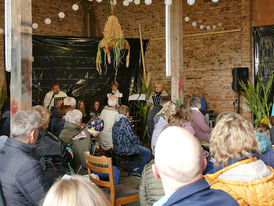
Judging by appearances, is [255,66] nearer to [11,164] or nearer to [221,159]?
[221,159]

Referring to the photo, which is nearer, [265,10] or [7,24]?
[7,24]

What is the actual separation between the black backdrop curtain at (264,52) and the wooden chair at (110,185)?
6973mm

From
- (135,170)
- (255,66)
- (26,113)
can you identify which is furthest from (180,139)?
(255,66)

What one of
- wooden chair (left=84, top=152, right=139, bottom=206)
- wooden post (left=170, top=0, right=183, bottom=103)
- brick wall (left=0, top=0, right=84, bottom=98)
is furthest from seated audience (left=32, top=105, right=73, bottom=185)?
brick wall (left=0, top=0, right=84, bottom=98)

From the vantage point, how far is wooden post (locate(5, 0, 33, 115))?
301cm

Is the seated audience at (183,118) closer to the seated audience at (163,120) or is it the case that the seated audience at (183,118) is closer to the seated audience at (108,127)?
the seated audience at (163,120)

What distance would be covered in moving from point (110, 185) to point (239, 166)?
1.28 meters

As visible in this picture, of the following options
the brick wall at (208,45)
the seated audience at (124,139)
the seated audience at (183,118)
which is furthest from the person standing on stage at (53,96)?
the seated audience at (183,118)

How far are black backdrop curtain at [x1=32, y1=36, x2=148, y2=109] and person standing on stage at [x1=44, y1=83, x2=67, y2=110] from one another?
0.39 meters

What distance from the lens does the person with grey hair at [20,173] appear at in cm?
201

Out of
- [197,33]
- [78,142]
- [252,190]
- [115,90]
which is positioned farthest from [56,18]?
[252,190]

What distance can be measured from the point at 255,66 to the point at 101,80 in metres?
4.26

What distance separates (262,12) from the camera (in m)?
9.14

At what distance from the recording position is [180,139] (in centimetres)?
122
